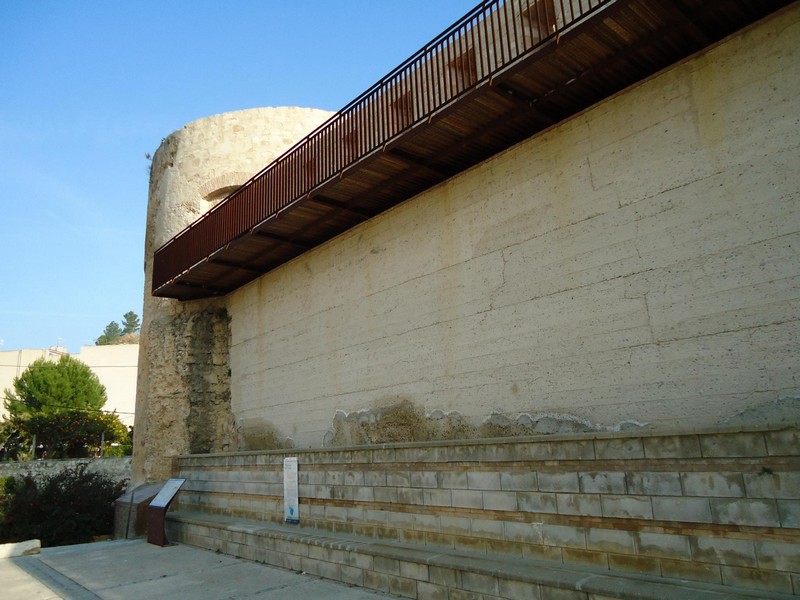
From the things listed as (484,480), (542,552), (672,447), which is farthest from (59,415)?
(672,447)

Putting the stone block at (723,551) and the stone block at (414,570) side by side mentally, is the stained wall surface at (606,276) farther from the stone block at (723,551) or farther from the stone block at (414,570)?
the stone block at (414,570)

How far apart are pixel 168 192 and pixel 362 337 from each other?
8.03 m

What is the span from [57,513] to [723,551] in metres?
13.0

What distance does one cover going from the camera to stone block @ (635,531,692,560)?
13.2 ft

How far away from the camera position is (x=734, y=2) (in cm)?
503

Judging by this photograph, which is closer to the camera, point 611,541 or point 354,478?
point 611,541

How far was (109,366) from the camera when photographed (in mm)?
52656

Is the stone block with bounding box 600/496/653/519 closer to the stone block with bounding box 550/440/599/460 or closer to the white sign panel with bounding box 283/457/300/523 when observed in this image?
the stone block with bounding box 550/440/599/460

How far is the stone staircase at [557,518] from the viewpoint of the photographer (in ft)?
12.2

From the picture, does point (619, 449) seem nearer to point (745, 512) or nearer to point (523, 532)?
point (745, 512)

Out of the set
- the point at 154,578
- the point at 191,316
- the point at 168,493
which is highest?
the point at 191,316

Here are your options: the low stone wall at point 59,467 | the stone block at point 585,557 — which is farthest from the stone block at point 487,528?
the low stone wall at point 59,467

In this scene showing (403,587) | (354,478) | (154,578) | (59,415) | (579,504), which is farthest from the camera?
(59,415)

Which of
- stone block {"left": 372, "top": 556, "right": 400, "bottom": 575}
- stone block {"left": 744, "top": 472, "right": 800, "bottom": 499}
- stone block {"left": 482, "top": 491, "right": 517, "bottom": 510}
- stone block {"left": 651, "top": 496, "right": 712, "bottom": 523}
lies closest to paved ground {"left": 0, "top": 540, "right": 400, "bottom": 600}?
stone block {"left": 372, "top": 556, "right": 400, "bottom": 575}
